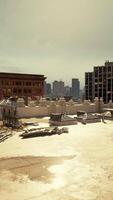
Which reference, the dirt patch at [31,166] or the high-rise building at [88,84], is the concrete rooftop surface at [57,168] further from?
the high-rise building at [88,84]

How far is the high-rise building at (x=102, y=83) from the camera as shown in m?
151

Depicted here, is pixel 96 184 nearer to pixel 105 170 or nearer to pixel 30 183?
pixel 105 170

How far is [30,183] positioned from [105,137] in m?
16.1

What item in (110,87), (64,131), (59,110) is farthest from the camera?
(110,87)

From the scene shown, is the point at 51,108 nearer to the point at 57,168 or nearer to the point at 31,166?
the point at 31,166

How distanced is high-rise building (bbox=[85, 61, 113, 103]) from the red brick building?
49718 millimetres

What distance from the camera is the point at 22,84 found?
109m

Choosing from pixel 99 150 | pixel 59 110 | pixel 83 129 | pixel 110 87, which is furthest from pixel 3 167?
pixel 110 87

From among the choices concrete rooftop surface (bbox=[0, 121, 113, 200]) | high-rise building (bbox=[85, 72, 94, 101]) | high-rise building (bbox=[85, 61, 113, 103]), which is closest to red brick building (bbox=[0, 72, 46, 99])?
high-rise building (bbox=[85, 61, 113, 103])

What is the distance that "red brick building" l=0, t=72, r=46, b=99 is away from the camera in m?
106

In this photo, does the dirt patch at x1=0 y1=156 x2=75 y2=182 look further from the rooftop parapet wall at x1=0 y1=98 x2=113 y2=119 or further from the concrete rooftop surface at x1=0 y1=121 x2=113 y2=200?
the rooftop parapet wall at x1=0 y1=98 x2=113 y2=119

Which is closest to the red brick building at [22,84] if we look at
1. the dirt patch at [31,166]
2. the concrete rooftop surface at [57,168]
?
the concrete rooftop surface at [57,168]

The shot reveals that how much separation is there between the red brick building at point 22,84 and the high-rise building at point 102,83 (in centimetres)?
4972

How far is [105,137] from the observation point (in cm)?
3153
